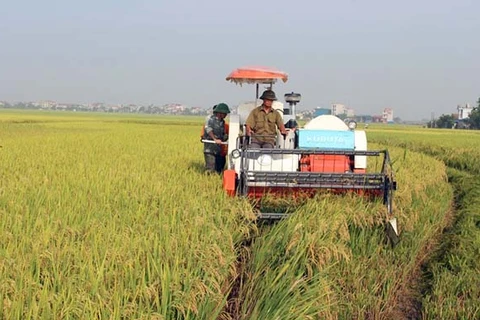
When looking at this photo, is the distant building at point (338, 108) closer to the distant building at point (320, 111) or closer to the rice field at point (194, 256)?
the distant building at point (320, 111)

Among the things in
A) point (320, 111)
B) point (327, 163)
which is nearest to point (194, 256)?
point (327, 163)

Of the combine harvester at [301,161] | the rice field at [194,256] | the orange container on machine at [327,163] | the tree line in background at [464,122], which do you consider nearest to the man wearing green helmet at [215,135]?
the combine harvester at [301,161]

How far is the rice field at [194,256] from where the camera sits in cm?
287

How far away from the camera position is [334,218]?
16.4 feet

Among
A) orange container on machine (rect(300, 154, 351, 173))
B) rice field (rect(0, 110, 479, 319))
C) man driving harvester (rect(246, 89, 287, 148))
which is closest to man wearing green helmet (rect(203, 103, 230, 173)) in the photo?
man driving harvester (rect(246, 89, 287, 148))

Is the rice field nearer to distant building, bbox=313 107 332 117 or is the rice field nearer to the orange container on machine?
the orange container on machine

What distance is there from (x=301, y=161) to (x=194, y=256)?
3.70 metres

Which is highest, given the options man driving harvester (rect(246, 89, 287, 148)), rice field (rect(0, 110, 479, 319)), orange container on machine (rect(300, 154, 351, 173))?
man driving harvester (rect(246, 89, 287, 148))

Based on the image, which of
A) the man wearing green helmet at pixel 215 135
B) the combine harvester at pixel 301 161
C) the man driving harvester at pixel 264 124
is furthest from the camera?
the man wearing green helmet at pixel 215 135

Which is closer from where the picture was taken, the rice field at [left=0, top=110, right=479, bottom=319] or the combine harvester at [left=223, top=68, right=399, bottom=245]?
the rice field at [left=0, top=110, right=479, bottom=319]

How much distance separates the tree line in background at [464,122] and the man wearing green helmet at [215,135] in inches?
2682

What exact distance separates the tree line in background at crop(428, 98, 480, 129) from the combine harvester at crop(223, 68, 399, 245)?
6845 cm

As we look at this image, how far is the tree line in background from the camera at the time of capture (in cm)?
6906

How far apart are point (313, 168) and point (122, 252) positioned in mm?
3872
